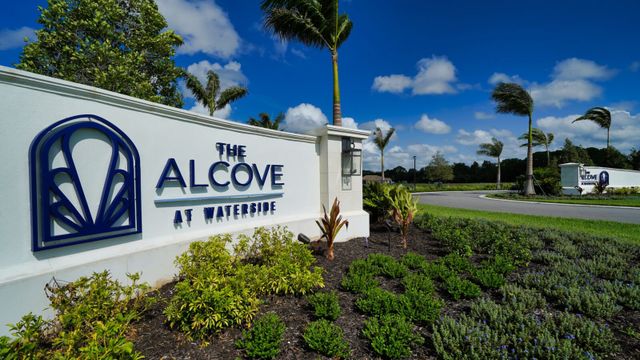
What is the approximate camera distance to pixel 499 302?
354 cm

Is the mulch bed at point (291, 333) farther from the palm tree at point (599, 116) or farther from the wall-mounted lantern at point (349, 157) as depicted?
the palm tree at point (599, 116)

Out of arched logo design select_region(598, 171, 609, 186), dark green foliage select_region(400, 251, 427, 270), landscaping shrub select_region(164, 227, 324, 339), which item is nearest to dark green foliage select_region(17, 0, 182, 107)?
landscaping shrub select_region(164, 227, 324, 339)

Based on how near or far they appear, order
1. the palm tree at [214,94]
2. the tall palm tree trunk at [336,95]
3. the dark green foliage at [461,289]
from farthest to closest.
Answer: the palm tree at [214,94], the tall palm tree trunk at [336,95], the dark green foliage at [461,289]

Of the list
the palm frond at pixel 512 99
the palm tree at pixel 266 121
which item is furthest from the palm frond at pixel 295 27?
the palm frond at pixel 512 99

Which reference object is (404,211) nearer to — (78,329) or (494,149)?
(78,329)

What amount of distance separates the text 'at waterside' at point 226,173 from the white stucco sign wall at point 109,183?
0.02 m

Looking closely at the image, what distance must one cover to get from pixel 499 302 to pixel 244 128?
4911 millimetres

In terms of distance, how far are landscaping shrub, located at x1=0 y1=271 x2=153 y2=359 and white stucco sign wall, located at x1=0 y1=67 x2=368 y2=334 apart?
381 millimetres

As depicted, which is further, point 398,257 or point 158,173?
point 398,257

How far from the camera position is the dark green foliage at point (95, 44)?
8.96 meters

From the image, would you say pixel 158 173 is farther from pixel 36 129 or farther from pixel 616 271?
pixel 616 271

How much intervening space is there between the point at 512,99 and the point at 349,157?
20353 mm

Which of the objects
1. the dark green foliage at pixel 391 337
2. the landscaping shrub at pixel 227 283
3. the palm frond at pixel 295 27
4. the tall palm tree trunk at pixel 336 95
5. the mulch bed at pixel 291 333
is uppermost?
the palm frond at pixel 295 27

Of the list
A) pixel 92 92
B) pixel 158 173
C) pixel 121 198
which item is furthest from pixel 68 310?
pixel 92 92
